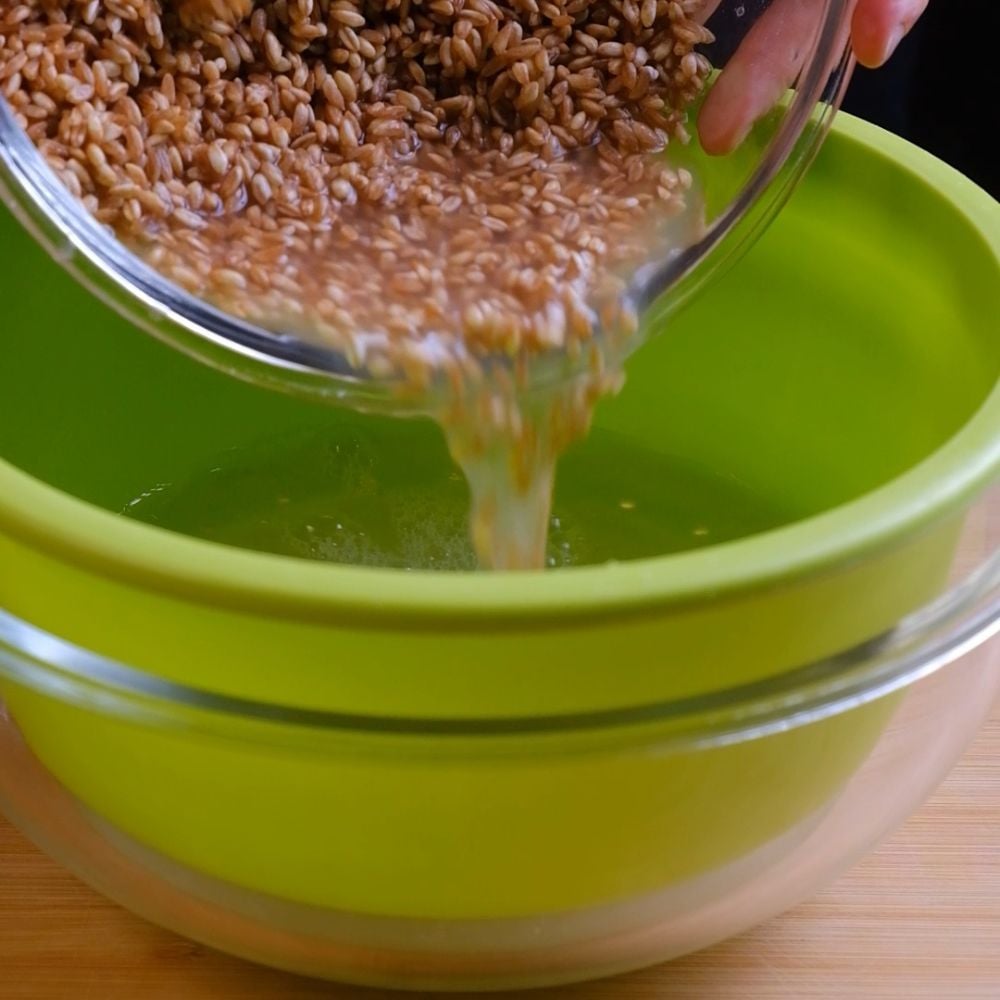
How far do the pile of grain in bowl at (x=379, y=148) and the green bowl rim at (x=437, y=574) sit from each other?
0.22 meters

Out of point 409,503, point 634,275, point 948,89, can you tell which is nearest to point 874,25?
point 634,275

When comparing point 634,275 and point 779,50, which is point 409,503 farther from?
point 779,50

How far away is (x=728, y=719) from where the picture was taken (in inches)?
21.5

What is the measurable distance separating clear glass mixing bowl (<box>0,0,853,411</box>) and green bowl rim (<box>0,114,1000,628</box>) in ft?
0.62

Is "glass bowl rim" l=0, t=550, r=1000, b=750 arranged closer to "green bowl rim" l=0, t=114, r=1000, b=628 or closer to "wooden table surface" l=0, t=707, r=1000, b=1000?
"green bowl rim" l=0, t=114, r=1000, b=628

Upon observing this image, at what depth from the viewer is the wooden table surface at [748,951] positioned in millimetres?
667

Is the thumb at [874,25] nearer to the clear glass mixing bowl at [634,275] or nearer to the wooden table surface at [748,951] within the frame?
the clear glass mixing bowl at [634,275]

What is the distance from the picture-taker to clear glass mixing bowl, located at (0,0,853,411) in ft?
2.23

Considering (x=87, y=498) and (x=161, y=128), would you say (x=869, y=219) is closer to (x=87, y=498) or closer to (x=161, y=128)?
(x=161, y=128)

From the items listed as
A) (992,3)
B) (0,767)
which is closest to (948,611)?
(0,767)

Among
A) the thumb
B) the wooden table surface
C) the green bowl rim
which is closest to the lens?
the green bowl rim

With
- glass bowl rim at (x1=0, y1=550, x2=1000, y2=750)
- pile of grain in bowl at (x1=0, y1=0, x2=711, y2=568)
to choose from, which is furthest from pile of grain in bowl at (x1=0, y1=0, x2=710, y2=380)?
glass bowl rim at (x1=0, y1=550, x2=1000, y2=750)

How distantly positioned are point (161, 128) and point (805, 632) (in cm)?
45

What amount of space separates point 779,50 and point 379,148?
0.23 meters
